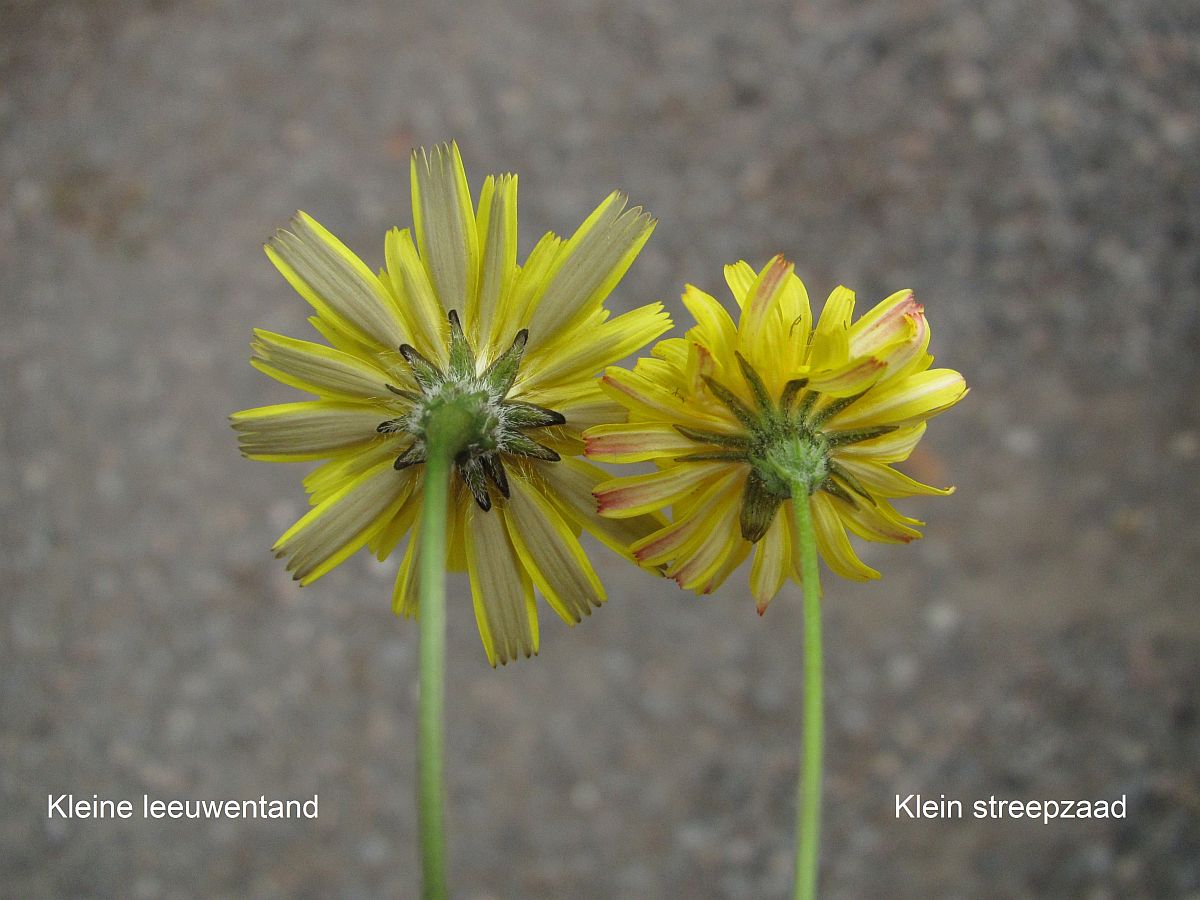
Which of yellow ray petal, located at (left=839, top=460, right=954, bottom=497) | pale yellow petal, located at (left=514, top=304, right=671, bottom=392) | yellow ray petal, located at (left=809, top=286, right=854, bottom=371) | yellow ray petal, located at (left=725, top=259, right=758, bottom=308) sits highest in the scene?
yellow ray petal, located at (left=725, top=259, right=758, bottom=308)

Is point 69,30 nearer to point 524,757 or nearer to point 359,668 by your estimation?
point 359,668

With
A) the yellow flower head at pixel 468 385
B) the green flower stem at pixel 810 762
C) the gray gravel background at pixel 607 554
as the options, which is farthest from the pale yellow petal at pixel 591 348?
the gray gravel background at pixel 607 554

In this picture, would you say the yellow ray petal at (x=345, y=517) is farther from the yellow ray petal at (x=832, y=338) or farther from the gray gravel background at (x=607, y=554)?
the gray gravel background at (x=607, y=554)

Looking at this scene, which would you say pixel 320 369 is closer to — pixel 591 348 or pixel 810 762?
pixel 591 348

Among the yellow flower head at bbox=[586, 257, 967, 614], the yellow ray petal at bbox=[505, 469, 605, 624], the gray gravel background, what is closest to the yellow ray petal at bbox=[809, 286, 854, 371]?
the yellow flower head at bbox=[586, 257, 967, 614]

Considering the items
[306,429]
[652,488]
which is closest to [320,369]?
[306,429]

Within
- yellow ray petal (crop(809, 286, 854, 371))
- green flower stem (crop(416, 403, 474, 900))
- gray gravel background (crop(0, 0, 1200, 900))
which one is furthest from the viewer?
gray gravel background (crop(0, 0, 1200, 900))

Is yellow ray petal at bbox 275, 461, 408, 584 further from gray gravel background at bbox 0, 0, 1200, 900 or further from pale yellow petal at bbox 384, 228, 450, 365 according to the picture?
gray gravel background at bbox 0, 0, 1200, 900
